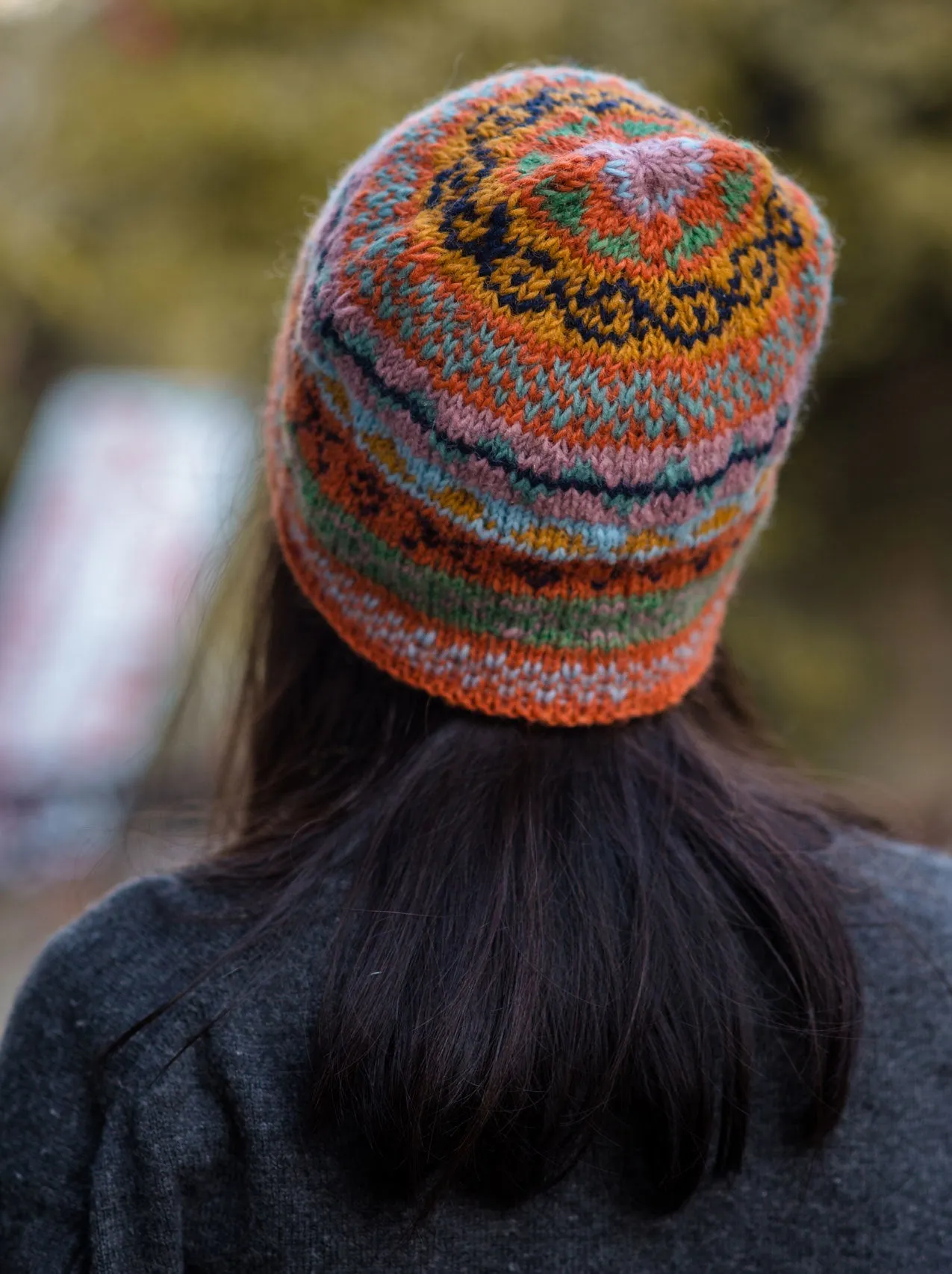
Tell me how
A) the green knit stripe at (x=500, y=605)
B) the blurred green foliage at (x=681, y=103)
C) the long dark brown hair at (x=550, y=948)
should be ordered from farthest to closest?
the blurred green foliage at (x=681, y=103), the green knit stripe at (x=500, y=605), the long dark brown hair at (x=550, y=948)

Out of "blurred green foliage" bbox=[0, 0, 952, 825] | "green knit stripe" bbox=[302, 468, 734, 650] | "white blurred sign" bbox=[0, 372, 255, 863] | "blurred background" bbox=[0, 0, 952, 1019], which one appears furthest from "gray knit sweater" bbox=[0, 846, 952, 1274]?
"white blurred sign" bbox=[0, 372, 255, 863]

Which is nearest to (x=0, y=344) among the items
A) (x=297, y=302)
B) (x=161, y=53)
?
(x=161, y=53)

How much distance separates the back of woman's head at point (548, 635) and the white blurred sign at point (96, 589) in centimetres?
244

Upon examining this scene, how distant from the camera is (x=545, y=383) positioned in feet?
2.98

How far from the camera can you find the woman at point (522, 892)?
90 cm

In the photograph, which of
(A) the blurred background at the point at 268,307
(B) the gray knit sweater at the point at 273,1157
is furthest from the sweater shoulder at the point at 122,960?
(A) the blurred background at the point at 268,307

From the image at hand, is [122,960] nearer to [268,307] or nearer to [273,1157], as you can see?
[273,1157]

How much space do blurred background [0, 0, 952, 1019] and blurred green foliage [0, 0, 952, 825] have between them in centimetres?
1

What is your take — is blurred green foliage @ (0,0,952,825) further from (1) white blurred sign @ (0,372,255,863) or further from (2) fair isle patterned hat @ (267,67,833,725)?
(2) fair isle patterned hat @ (267,67,833,725)

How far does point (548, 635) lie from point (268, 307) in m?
3.16

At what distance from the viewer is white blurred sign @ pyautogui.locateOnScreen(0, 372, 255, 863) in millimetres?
3777

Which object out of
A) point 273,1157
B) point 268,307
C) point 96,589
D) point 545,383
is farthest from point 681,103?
point 273,1157

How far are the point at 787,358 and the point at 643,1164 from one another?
2.48ft

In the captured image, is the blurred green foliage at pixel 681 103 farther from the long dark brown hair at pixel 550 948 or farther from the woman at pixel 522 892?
the long dark brown hair at pixel 550 948
